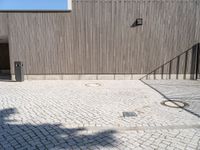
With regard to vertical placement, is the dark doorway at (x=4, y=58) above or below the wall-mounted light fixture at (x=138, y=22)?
below

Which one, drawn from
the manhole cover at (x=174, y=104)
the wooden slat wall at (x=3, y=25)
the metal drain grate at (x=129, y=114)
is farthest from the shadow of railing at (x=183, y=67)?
the wooden slat wall at (x=3, y=25)

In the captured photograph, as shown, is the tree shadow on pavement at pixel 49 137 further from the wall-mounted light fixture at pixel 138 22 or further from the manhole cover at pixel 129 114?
the wall-mounted light fixture at pixel 138 22

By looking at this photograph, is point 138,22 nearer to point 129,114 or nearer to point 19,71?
point 129,114

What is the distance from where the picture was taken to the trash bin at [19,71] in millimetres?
7474

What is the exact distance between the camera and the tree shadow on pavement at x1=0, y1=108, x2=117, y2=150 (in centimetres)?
279

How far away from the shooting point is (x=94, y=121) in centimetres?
367

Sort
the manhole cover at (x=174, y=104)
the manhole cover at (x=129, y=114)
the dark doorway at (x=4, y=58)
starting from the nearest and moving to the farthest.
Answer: the manhole cover at (x=129, y=114) → the manhole cover at (x=174, y=104) → the dark doorway at (x=4, y=58)

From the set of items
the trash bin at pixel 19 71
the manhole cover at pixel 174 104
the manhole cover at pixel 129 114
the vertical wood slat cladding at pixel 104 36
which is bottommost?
the manhole cover at pixel 129 114

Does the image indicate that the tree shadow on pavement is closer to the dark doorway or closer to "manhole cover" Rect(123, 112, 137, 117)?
"manhole cover" Rect(123, 112, 137, 117)

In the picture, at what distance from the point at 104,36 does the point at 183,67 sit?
149 inches

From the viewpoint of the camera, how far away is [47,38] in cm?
765

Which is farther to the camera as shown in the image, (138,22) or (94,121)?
(138,22)

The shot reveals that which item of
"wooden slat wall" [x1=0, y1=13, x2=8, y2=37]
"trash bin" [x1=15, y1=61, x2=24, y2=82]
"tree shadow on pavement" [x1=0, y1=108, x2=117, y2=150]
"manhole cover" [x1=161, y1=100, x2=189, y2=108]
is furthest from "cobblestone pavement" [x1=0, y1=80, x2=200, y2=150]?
"wooden slat wall" [x1=0, y1=13, x2=8, y2=37]

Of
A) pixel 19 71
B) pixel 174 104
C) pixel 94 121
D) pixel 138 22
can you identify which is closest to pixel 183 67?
pixel 138 22
